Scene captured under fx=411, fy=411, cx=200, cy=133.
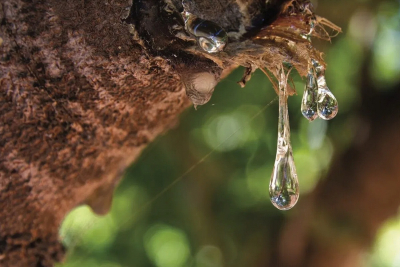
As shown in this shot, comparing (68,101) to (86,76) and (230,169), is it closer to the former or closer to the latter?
(86,76)

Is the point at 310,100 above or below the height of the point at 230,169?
above

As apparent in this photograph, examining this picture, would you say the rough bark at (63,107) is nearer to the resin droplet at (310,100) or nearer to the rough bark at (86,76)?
the rough bark at (86,76)

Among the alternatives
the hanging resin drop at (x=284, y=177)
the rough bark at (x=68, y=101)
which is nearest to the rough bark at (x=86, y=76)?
the rough bark at (x=68, y=101)

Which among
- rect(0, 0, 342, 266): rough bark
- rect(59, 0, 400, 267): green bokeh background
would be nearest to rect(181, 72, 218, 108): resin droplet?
rect(0, 0, 342, 266): rough bark

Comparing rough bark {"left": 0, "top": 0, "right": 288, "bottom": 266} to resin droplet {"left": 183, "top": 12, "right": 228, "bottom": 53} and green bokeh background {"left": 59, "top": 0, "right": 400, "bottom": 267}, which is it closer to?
resin droplet {"left": 183, "top": 12, "right": 228, "bottom": 53}

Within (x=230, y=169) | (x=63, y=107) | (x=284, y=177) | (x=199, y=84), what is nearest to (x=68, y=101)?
(x=63, y=107)
